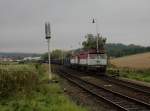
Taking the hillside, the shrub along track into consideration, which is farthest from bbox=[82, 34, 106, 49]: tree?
the shrub along track

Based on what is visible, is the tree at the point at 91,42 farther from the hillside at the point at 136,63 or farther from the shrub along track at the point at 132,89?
the shrub along track at the point at 132,89

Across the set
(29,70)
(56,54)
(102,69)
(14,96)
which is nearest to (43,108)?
(14,96)

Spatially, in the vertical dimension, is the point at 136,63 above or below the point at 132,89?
above

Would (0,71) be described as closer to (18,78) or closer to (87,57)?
(18,78)

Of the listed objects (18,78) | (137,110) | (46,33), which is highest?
(46,33)

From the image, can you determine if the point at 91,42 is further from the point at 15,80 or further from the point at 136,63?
the point at 15,80

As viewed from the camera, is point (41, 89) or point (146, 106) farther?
point (41, 89)

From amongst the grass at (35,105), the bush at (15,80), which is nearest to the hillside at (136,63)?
the bush at (15,80)

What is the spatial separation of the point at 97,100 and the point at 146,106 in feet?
13.1

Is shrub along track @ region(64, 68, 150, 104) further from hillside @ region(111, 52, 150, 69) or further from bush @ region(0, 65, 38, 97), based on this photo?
hillside @ region(111, 52, 150, 69)

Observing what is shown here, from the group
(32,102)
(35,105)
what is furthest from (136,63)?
(35,105)

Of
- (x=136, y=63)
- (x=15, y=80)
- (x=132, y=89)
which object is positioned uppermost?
(x=136, y=63)

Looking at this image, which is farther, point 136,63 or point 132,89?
point 136,63

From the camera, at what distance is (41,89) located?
2202cm
